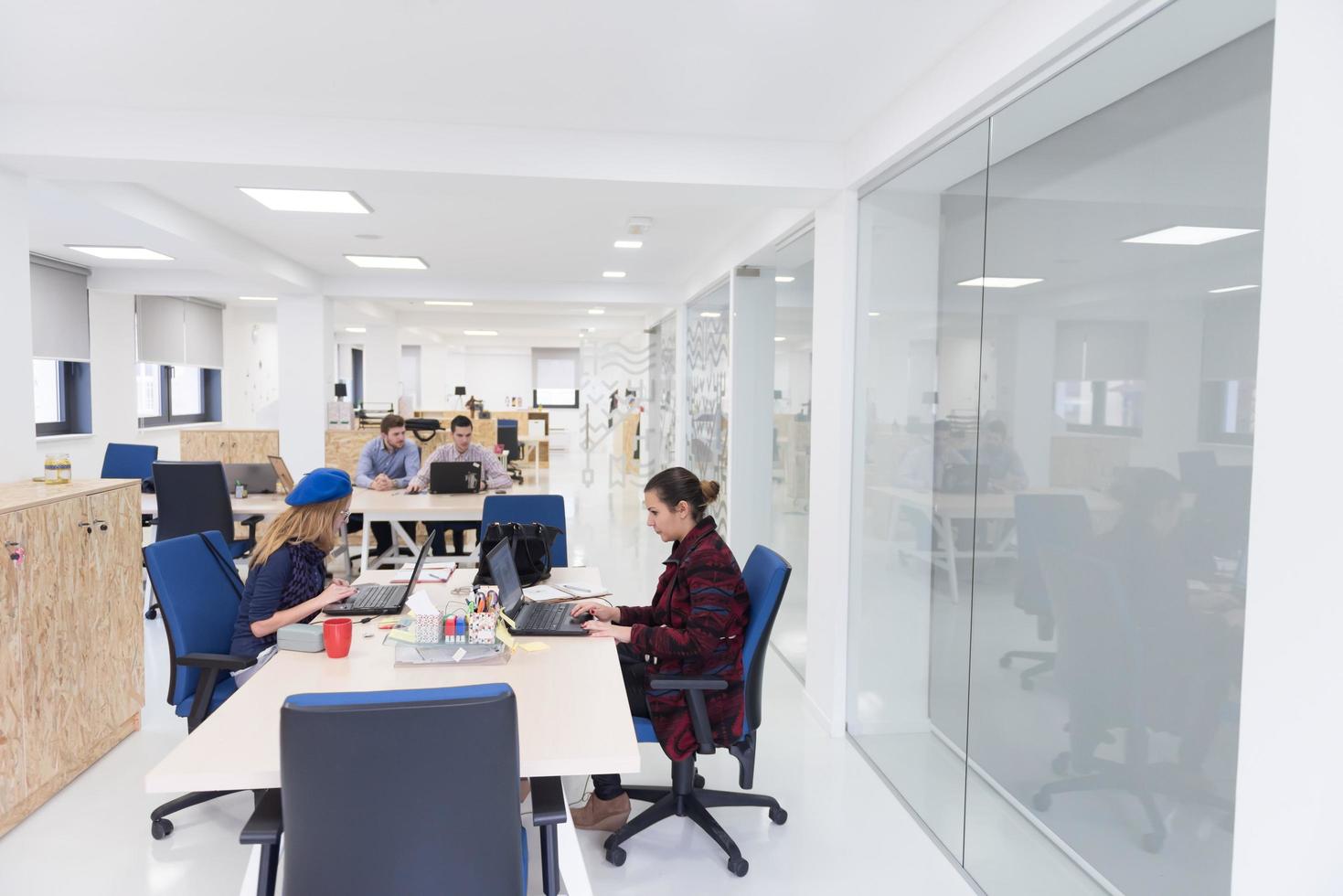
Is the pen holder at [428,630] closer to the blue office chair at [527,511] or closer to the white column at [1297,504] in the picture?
the blue office chair at [527,511]

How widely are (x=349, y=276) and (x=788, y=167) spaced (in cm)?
638

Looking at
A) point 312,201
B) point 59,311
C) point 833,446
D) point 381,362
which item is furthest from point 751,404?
point 381,362

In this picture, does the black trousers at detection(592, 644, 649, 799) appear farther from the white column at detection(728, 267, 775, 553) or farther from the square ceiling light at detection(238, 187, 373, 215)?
the square ceiling light at detection(238, 187, 373, 215)

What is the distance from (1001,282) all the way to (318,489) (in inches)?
96.4

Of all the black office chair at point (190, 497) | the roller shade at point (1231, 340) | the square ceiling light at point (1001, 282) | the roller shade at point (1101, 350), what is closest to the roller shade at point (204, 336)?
the black office chair at point (190, 497)

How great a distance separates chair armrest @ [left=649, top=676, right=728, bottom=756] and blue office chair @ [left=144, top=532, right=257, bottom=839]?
1399mm

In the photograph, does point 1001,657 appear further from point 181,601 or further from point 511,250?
point 511,250

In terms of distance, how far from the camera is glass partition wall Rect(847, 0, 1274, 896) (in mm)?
1840

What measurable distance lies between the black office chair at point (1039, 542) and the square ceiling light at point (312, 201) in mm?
4247

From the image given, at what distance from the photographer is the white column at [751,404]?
590cm

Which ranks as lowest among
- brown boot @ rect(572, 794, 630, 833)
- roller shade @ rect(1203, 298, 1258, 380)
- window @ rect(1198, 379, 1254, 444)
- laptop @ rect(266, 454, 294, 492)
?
brown boot @ rect(572, 794, 630, 833)

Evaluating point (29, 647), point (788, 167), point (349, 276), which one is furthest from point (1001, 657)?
point (349, 276)

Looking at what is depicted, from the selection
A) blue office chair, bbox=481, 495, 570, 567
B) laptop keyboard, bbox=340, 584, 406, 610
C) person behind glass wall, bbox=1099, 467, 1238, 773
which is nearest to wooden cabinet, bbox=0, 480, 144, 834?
laptop keyboard, bbox=340, 584, 406, 610

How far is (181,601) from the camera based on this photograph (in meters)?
2.81
